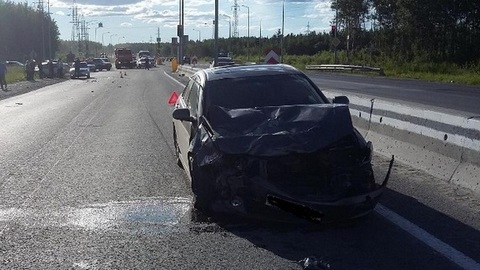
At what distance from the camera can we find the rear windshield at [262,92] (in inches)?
359

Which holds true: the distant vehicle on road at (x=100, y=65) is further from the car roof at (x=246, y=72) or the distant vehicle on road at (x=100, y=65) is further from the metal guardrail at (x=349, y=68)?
the car roof at (x=246, y=72)

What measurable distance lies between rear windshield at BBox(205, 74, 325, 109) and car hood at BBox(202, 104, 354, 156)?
50cm

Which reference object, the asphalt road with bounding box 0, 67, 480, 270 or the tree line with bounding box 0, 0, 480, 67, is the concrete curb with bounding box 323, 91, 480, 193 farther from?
the tree line with bounding box 0, 0, 480, 67

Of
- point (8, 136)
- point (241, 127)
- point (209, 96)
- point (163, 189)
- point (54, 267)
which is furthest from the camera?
point (8, 136)

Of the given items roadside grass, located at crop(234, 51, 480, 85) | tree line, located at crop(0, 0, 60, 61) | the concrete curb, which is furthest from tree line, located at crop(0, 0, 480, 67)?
tree line, located at crop(0, 0, 60, 61)

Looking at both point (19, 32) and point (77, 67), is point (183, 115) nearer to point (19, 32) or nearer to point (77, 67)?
point (77, 67)

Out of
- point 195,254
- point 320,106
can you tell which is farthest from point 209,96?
point 195,254

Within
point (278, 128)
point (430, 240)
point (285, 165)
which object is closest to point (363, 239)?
point (430, 240)

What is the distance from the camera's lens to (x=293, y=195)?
7.34m

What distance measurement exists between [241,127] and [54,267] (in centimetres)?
263

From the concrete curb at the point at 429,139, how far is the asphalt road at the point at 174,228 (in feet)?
0.64

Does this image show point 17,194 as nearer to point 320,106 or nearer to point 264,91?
point 264,91

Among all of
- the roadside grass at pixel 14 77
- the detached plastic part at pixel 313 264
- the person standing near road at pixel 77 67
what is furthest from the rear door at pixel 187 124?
the person standing near road at pixel 77 67

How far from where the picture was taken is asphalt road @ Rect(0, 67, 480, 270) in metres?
6.50
